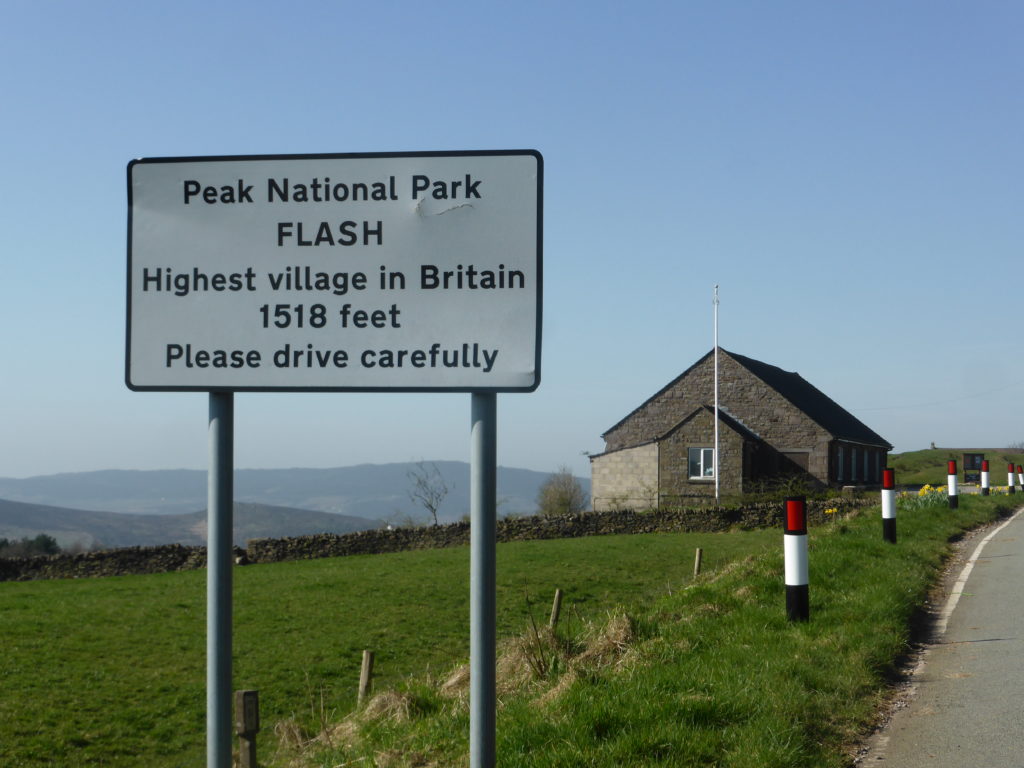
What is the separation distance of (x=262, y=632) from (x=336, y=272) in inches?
683

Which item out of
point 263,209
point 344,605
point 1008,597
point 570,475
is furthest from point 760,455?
point 263,209

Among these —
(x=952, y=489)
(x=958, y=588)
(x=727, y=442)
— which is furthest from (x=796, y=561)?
(x=727, y=442)

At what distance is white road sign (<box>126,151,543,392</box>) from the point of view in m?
3.30

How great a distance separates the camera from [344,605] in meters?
22.0

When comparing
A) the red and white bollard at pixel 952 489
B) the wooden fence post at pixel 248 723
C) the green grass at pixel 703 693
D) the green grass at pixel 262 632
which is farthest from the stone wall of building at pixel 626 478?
the wooden fence post at pixel 248 723

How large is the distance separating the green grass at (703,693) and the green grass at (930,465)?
53.8 meters

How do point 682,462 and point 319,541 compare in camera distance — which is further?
point 682,462

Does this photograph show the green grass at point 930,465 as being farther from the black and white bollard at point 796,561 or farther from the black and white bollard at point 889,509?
the black and white bollard at point 796,561

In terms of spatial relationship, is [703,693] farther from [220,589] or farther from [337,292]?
[337,292]

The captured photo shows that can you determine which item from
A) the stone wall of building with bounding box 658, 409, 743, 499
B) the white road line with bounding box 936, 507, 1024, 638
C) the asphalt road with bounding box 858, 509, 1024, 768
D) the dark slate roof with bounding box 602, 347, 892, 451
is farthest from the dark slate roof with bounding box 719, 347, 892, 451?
the asphalt road with bounding box 858, 509, 1024, 768

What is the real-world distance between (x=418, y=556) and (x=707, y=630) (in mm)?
23973

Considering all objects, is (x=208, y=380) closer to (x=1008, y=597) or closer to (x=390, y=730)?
(x=390, y=730)

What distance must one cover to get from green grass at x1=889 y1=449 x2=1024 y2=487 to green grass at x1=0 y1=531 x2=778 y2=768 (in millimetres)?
37117

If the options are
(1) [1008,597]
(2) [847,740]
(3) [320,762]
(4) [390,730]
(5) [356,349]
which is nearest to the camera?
(5) [356,349]
